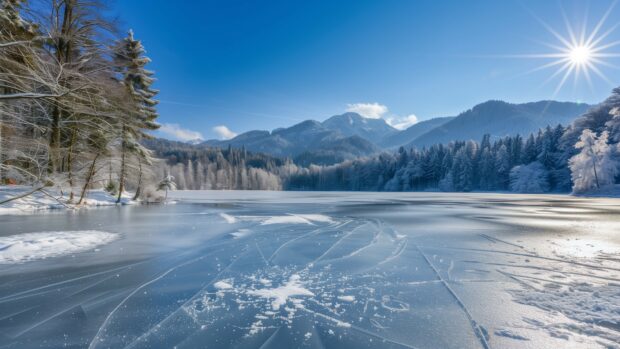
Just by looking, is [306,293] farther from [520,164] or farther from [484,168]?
[484,168]

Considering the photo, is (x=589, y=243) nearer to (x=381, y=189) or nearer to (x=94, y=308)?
(x=94, y=308)

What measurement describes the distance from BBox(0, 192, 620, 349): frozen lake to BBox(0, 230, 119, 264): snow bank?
41 millimetres

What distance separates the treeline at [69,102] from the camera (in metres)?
5.21

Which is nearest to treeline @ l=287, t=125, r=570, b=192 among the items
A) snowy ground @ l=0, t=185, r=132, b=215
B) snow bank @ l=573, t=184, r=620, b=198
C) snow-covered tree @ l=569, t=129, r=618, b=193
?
snow bank @ l=573, t=184, r=620, b=198

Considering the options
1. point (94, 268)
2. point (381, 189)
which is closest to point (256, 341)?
point (94, 268)

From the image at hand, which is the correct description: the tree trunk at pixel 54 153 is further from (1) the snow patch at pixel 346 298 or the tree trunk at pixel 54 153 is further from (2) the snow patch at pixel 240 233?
(1) the snow patch at pixel 346 298

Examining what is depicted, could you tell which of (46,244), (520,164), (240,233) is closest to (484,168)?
(520,164)

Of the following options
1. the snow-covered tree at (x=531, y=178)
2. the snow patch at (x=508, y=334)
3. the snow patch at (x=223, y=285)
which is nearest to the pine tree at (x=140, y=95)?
the snow patch at (x=223, y=285)

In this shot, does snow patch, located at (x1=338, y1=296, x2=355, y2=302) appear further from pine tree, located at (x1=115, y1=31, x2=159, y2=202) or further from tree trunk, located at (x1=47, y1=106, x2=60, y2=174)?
pine tree, located at (x1=115, y1=31, x2=159, y2=202)

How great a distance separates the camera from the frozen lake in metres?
3.17

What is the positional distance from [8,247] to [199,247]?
4450 millimetres

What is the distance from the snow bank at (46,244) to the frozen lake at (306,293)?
4 cm

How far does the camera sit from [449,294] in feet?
14.8

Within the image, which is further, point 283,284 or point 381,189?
point 381,189
